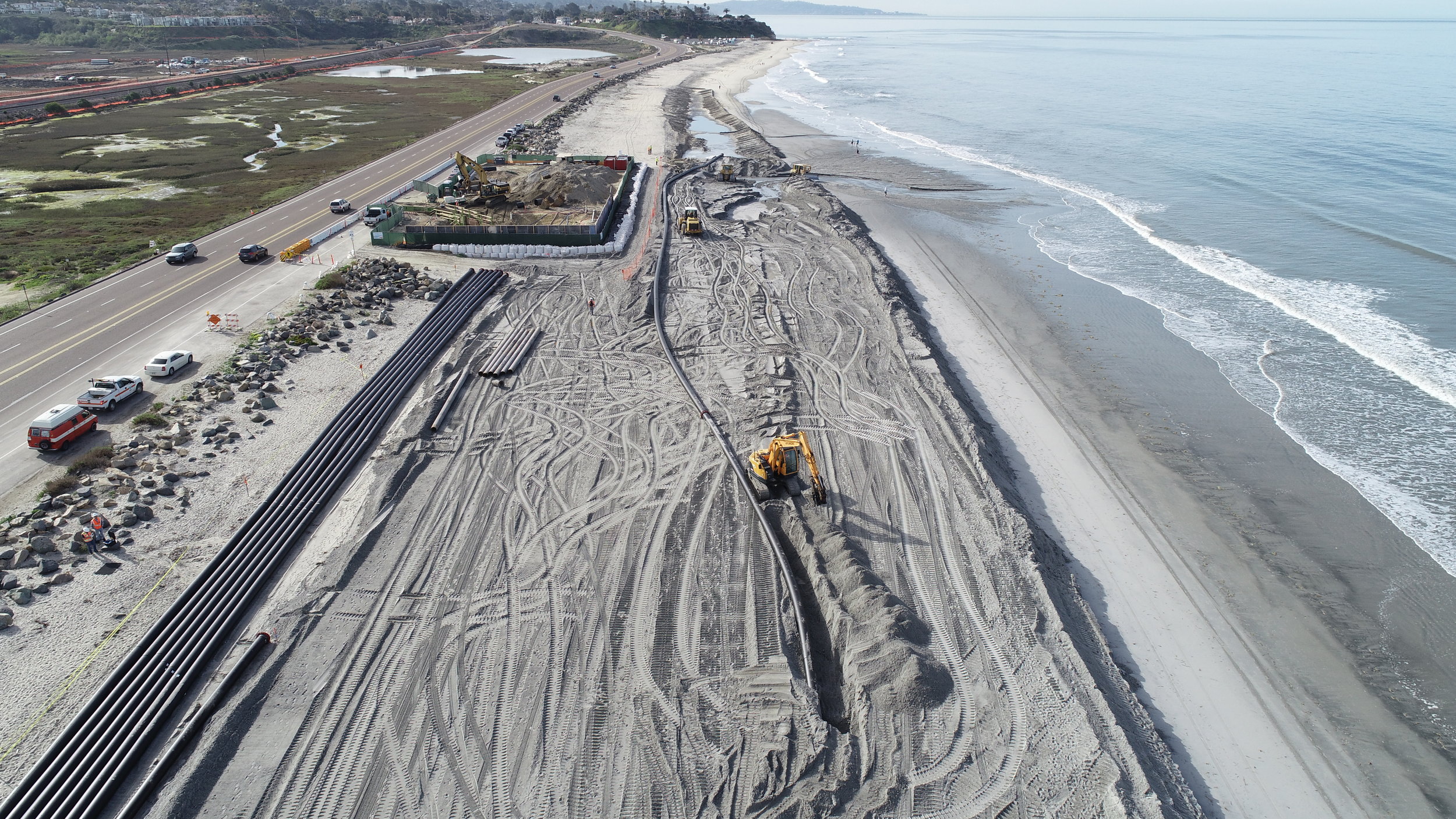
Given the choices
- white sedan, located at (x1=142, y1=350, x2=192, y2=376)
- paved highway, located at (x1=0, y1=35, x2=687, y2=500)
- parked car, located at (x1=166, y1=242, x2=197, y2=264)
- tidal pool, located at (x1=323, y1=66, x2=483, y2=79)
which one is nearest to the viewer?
paved highway, located at (x1=0, y1=35, x2=687, y2=500)

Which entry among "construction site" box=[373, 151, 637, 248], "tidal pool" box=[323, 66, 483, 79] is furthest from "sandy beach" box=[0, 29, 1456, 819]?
"tidal pool" box=[323, 66, 483, 79]

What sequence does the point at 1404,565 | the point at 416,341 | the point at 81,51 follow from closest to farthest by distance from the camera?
1. the point at 1404,565
2. the point at 416,341
3. the point at 81,51

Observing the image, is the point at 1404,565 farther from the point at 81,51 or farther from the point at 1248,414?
the point at 81,51

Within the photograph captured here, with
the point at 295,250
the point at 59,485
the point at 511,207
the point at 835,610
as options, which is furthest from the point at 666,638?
the point at 511,207

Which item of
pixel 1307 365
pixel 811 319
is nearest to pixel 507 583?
pixel 811 319

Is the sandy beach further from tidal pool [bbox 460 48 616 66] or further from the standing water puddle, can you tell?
tidal pool [bbox 460 48 616 66]

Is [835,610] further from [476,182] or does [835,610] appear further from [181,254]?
[476,182]
